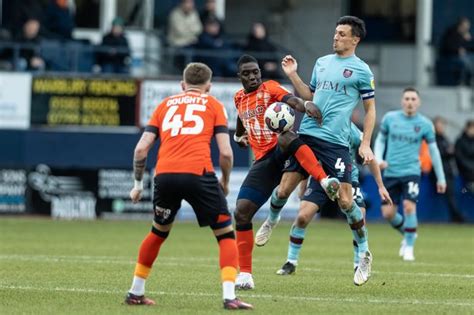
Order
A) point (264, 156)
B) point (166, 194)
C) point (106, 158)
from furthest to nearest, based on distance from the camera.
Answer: point (106, 158)
point (264, 156)
point (166, 194)

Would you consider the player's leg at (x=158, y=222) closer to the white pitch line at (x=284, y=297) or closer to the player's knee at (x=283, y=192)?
the white pitch line at (x=284, y=297)

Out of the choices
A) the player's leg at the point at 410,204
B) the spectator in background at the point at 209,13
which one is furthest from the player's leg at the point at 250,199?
the spectator in background at the point at 209,13

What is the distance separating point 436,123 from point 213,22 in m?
5.59

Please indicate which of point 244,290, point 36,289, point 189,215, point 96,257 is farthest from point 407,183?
point 189,215

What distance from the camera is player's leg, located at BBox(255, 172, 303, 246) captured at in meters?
13.8

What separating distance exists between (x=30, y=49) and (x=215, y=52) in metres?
4.10

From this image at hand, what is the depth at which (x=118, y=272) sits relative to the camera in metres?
15.0

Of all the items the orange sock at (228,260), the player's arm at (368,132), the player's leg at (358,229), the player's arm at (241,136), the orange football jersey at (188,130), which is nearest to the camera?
the orange sock at (228,260)

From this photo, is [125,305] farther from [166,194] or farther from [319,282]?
[319,282]

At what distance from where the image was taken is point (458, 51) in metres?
31.4

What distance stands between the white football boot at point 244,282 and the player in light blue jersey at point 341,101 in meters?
1.09

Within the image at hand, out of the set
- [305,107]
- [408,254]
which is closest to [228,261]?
[305,107]

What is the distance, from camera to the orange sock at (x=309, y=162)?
1331 centimetres

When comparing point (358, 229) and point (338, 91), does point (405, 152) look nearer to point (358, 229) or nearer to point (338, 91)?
point (358, 229)
